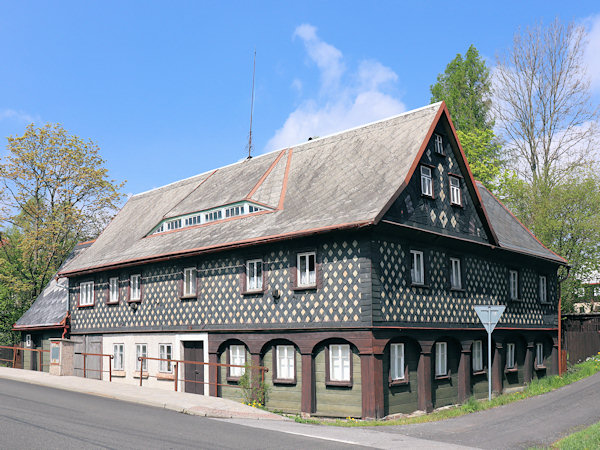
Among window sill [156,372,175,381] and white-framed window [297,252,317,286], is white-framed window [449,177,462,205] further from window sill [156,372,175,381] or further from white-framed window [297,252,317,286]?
window sill [156,372,175,381]

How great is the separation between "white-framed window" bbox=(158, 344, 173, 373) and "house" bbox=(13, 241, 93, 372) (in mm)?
7411

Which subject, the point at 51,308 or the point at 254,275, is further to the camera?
the point at 51,308

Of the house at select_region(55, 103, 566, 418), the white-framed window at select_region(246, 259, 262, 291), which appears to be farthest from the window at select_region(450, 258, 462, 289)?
the white-framed window at select_region(246, 259, 262, 291)

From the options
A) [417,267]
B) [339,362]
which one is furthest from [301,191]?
[339,362]

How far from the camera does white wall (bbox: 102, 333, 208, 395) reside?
23.9 metres

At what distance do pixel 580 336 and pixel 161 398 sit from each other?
24.2 meters

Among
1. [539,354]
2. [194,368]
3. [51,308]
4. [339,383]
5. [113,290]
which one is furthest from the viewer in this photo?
[51,308]

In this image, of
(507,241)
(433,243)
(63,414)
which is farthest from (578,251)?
(63,414)

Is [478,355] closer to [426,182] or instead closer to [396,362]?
[396,362]

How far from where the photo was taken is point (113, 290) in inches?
1100

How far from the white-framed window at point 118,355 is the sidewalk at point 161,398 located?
292cm

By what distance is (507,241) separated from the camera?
1062 inches

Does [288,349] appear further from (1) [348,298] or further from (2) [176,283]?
(2) [176,283]

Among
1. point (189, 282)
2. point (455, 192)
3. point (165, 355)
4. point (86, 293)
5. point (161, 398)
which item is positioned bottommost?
point (161, 398)
